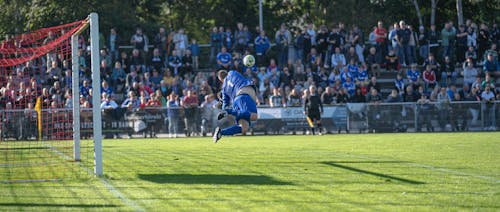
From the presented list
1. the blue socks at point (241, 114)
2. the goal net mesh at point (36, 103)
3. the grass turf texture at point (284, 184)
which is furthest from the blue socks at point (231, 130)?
the goal net mesh at point (36, 103)

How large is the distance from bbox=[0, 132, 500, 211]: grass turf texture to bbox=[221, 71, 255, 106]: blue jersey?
1.31 metres

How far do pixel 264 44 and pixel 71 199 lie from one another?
23.2m

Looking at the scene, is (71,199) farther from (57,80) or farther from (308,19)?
(308,19)

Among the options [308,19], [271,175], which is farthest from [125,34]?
[271,175]

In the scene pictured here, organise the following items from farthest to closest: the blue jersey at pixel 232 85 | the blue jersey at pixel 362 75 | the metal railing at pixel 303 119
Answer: the blue jersey at pixel 362 75
the metal railing at pixel 303 119
the blue jersey at pixel 232 85

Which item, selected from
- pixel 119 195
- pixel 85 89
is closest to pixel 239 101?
pixel 119 195

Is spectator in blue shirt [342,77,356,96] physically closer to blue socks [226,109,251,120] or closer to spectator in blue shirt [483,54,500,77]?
spectator in blue shirt [483,54,500,77]

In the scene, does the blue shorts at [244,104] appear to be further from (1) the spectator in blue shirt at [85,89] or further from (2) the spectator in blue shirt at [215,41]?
(2) the spectator in blue shirt at [215,41]

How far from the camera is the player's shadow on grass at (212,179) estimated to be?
10.8 metres

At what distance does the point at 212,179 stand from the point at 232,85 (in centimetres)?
485

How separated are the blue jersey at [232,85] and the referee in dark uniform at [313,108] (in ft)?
34.8

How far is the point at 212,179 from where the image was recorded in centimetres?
1123

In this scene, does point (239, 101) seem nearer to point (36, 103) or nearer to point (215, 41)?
point (36, 103)

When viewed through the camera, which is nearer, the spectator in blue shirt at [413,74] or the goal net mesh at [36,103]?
the goal net mesh at [36,103]
